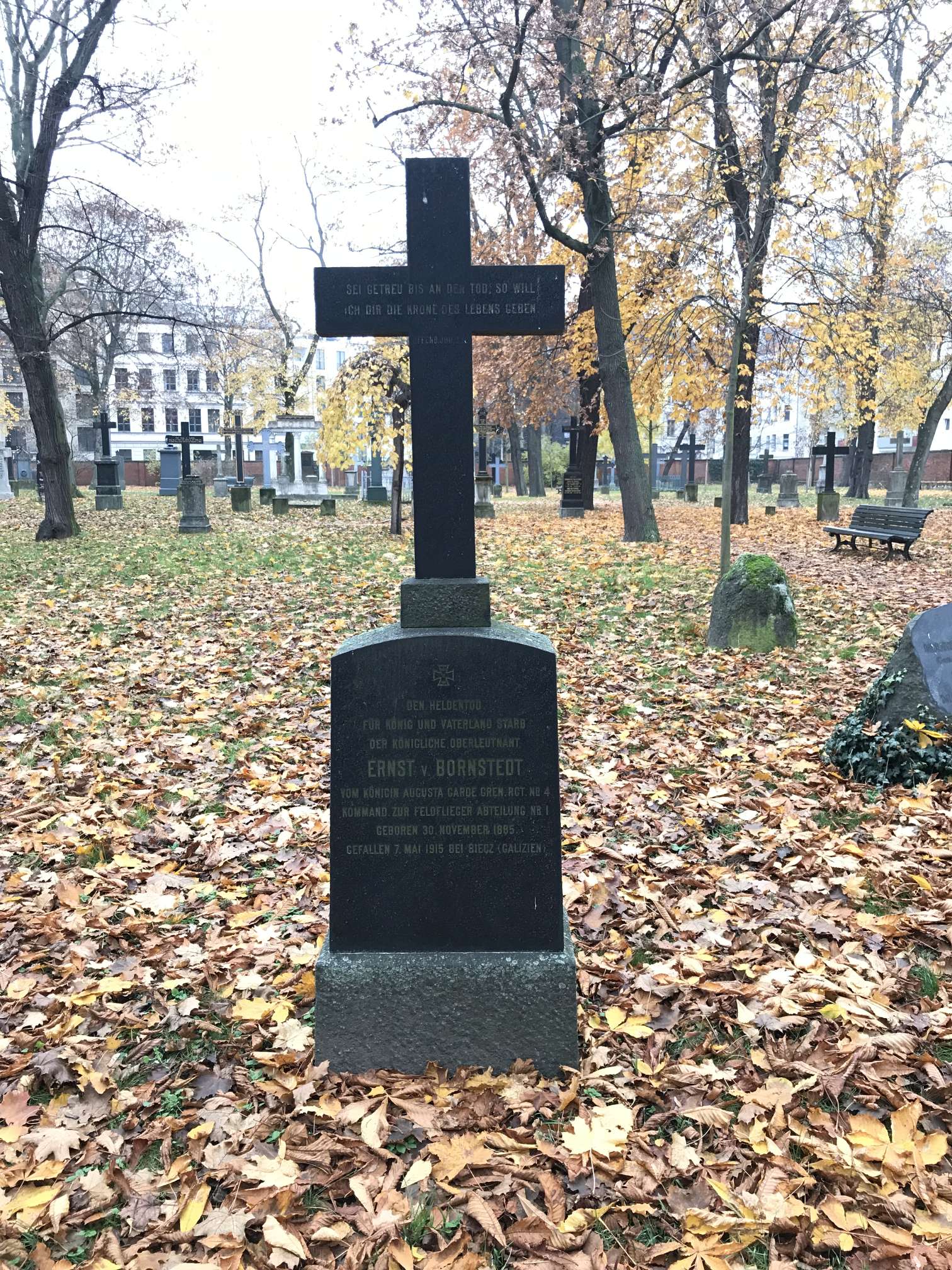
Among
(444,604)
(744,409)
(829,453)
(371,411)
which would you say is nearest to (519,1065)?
(444,604)

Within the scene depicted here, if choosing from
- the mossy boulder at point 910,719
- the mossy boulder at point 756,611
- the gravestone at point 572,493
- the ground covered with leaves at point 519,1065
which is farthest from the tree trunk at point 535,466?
the mossy boulder at point 910,719

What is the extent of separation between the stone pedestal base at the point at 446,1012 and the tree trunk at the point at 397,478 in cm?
1593

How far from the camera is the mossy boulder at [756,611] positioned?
8.81 m

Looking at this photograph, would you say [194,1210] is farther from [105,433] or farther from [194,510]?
[105,433]

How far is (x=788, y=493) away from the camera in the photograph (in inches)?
1223

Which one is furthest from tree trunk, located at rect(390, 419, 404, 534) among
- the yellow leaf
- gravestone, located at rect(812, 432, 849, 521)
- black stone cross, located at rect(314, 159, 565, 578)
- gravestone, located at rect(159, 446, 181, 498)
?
gravestone, located at rect(159, 446, 181, 498)

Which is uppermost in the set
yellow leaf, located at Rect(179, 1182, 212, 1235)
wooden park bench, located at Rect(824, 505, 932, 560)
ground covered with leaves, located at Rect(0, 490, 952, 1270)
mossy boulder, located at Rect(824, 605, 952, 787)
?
wooden park bench, located at Rect(824, 505, 932, 560)

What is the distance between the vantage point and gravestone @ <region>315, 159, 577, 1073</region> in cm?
329

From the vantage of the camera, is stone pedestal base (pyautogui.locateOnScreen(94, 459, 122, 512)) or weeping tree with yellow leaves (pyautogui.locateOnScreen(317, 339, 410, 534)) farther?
stone pedestal base (pyautogui.locateOnScreen(94, 459, 122, 512))

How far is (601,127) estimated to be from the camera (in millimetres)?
14266

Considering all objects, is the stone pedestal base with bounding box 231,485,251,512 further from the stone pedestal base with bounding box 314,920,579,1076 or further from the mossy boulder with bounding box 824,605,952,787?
the stone pedestal base with bounding box 314,920,579,1076

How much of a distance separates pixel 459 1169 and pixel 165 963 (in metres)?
1.76

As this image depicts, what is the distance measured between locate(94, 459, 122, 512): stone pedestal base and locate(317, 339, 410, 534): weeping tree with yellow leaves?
8129 millimetres

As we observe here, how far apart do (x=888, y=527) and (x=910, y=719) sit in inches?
447
